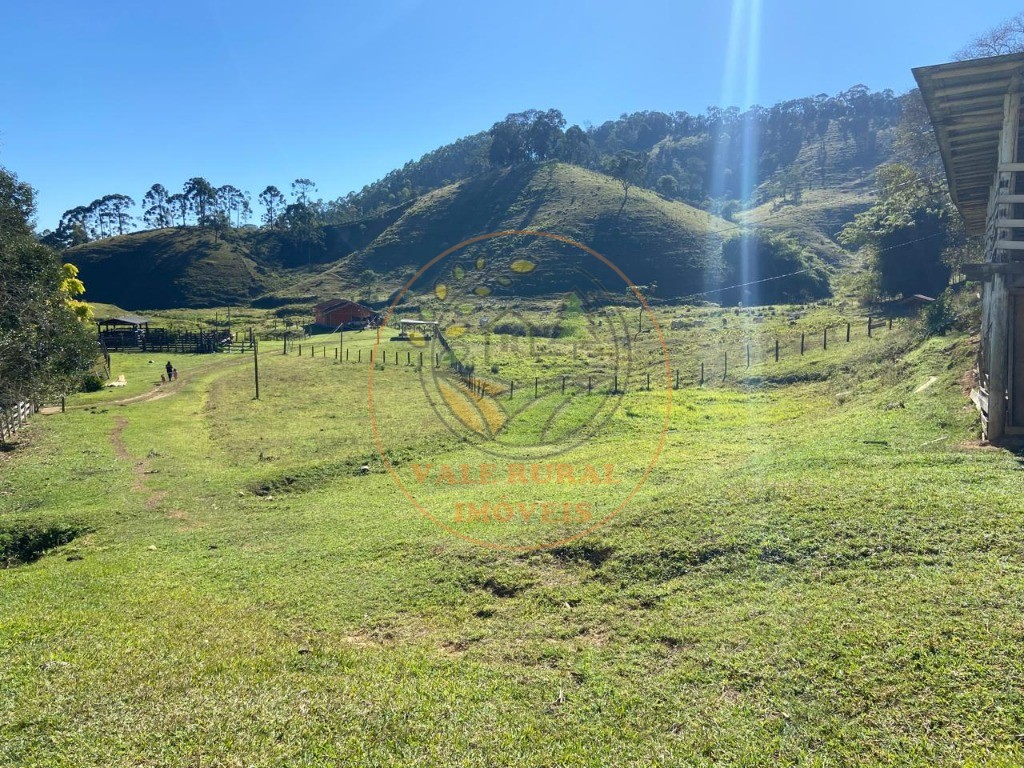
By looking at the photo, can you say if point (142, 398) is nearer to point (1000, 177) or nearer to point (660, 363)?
Result: point (660, 363)

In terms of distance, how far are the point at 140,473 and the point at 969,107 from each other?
74.4ft

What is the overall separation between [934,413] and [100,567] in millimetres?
18748

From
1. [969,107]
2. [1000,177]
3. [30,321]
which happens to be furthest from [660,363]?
[30,321]

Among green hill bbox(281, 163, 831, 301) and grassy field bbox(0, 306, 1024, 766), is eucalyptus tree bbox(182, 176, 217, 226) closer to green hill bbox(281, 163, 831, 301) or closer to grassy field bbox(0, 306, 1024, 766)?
green hill bbox(281, 163, 831, 301)

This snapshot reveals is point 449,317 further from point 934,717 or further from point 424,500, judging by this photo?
point 934,717

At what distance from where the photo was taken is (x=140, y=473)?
57.8 ft

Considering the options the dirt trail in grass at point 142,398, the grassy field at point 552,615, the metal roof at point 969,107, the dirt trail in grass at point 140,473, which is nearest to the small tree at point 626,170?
the dirt trail in grass at point 142,398

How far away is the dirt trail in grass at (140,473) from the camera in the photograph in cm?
1480

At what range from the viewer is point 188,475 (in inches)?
690

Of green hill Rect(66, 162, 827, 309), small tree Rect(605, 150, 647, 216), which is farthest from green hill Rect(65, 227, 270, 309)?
small tree Rect(605, 150, 647, 216)

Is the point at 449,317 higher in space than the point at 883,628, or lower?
higher

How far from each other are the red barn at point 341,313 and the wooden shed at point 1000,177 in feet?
195

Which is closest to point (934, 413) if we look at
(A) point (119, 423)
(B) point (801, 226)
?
(A) point (119, 423)

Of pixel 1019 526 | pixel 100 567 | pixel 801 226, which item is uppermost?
pixel 801 226
